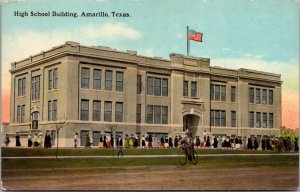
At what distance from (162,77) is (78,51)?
434 cm

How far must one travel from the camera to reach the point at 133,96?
82.0ft

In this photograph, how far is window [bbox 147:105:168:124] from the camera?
24.9 m

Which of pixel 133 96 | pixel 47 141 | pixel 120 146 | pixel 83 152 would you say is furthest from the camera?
pixel 133 96

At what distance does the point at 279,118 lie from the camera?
24.8 meters

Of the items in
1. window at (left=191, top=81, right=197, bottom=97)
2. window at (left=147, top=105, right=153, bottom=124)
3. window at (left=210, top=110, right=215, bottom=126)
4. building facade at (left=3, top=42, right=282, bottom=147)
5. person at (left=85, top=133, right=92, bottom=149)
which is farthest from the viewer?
window at (left=210, top=110, right=215, bottom=126)

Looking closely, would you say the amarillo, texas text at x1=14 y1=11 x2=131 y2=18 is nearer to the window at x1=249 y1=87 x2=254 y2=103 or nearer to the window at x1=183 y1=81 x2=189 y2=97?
the window at x1=183 y1=81 x2=189 y2=97

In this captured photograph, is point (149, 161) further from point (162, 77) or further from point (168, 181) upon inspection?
point (162, 77)

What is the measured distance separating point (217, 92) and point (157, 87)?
9.72 ft

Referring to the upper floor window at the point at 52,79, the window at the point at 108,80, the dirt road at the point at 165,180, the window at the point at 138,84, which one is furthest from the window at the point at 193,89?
the upper floor window at the point at 52,79

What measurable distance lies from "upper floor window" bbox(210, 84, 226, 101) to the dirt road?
4.18 meters

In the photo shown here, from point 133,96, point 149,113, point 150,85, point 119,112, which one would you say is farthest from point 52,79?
point 149,113

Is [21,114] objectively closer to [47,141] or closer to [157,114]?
[47,141]

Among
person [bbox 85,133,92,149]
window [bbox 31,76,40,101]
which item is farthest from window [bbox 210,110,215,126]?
window [bbox 31,76,40,101]

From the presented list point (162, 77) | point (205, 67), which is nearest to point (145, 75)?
point (162, 77)
